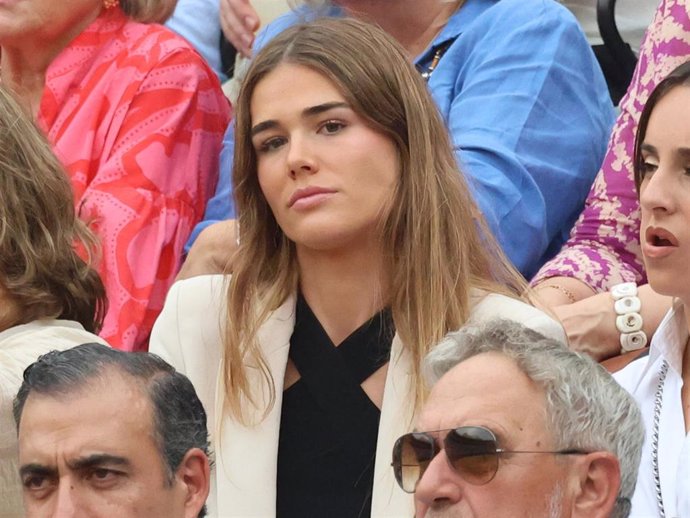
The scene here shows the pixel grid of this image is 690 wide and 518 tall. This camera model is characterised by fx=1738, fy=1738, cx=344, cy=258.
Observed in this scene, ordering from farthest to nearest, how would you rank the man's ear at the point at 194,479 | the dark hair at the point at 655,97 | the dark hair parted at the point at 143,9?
the dark hair parted at the point at 143,9 < the dark hair at the point at 655,97 < the man's ear at the point at 194,479

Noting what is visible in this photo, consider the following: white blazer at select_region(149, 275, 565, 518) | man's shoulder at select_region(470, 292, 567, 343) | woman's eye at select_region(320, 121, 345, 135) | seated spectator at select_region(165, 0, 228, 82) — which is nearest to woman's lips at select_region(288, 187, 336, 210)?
woman's eye at select_region(320, 121, 345, 135)

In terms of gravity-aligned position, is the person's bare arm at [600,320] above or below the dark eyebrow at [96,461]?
above

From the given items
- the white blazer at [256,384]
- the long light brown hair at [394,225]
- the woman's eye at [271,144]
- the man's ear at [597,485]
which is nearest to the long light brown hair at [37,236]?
the white blazer at [256,384]

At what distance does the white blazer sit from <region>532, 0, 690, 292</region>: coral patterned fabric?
0.63 meters

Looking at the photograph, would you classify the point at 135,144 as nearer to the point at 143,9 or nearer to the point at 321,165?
the point at 143,9

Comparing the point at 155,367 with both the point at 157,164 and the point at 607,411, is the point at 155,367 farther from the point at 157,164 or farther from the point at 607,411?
the point at 157,164

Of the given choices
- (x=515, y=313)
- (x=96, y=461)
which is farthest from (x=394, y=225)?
(x=96, y=461)

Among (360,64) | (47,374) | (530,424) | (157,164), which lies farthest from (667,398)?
(157,164)

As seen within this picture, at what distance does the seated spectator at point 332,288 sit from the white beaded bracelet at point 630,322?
0.32 meters

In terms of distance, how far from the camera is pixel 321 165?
151 inches

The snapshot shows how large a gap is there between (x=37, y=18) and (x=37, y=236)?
1482 mm

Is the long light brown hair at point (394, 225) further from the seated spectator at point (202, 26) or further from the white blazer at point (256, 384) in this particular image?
the seated spectator at point (202, 26)

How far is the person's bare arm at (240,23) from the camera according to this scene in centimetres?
570

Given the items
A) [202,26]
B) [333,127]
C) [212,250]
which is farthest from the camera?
[202,26]
